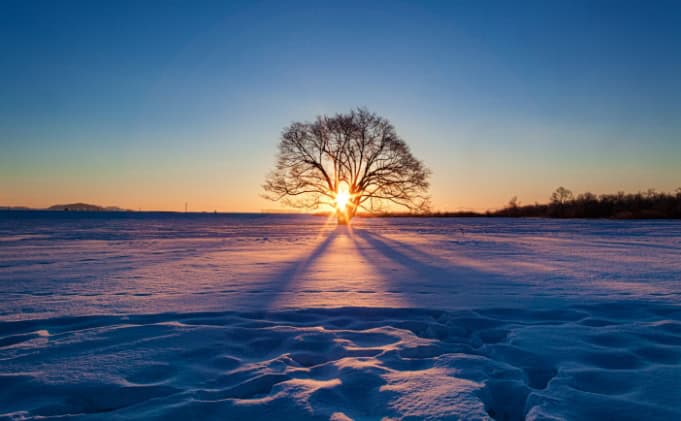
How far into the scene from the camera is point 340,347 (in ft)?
7.59

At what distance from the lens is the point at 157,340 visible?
7.88 feet

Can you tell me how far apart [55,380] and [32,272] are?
4.24m

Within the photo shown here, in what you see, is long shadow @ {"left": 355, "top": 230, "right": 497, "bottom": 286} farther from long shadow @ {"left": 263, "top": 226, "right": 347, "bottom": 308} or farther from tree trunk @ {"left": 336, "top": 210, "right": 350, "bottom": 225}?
tree trunk @ {"left": 336, "top": 210, "right": 350, "bottom": 225}

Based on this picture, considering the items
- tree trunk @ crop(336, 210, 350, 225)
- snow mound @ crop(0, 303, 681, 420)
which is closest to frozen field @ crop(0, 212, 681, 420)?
snow mound @ crop(0, 303, 681, 420)

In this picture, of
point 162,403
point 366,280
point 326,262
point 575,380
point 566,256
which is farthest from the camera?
point 566,256

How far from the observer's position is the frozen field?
162 cm

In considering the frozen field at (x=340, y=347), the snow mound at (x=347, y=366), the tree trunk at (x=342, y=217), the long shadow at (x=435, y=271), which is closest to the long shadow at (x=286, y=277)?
the frozen field at (x=340, y=347)

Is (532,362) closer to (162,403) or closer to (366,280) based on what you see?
(162,403)

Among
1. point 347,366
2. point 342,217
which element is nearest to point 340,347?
point 347,366

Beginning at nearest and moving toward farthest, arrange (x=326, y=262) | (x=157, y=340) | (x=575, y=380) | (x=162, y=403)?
1. (x=162, y=403)
2. (x=575, y=380)
3. (x=157, y=340)
4. (x=326, y=262)

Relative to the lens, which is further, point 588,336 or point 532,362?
point 588,336

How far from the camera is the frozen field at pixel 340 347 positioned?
162cm

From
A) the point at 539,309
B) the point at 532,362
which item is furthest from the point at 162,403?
the point at 539,309

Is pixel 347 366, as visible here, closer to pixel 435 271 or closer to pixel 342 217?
pixel 435 271
